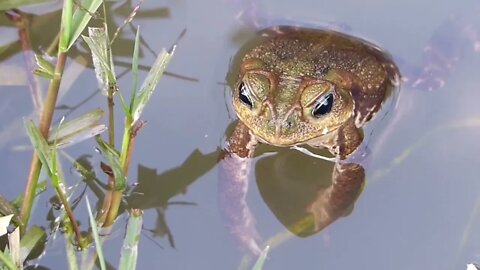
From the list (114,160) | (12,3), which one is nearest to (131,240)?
(114,160)

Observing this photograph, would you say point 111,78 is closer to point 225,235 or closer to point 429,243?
point 225,235

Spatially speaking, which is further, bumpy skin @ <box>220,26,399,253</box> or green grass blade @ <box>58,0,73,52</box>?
bumpy skin @ <box>220,26,399,253</box>

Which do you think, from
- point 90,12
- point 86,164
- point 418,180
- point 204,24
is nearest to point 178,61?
point 204,24

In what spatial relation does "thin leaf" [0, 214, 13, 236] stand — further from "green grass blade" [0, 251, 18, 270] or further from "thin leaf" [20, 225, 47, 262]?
"thin leaf" [20, 225, 47, 262]

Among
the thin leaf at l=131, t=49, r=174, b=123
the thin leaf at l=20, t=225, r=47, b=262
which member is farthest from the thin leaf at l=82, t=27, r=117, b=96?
the thin leaf at l=20, t=225, r=47, b=262

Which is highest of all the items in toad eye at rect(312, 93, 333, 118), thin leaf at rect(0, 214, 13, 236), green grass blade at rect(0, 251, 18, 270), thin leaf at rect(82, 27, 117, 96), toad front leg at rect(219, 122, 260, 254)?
thin leaf at rect(82, 27, 117, 96)

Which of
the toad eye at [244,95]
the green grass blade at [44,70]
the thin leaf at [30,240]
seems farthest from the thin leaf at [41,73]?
the toad eye at [244,95]

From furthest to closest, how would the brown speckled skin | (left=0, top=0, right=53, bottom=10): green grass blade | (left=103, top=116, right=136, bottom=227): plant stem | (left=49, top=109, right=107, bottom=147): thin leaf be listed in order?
(left=0, top=0, right=53, bottom=10): green grass blade → the brown speckled skin → (left=49, top=109, right=107, bottom=147): thin leaf → (left=103, top=116, right=136, bottom=227): plant stem

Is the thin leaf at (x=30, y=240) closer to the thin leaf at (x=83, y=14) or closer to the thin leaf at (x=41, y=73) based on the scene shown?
the thin leaf at (x=41, y=73)

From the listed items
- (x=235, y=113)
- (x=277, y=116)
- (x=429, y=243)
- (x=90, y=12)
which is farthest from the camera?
(x=235, y=113)
